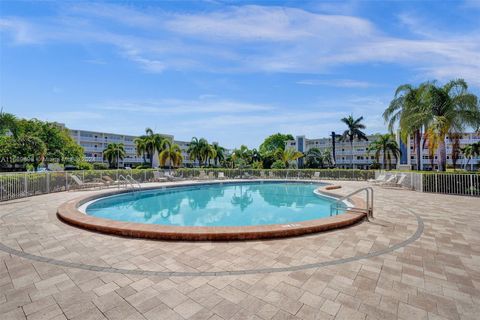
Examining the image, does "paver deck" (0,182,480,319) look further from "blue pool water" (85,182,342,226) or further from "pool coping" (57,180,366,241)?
"blue pool water" (85,182,342,226)

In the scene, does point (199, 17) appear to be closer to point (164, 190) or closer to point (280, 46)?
point (280, 46)

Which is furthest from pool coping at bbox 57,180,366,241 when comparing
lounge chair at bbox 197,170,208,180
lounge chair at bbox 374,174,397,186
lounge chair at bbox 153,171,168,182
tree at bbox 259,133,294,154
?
tree at bbox 259,133,294,154

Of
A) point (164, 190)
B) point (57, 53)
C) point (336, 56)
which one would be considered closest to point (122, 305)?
point (57, 53)

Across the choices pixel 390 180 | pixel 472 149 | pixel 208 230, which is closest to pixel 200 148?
pixel 390 180

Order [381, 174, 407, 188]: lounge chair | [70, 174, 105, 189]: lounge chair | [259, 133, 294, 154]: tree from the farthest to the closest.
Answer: [259, 133, 294, 154]: tree
[381, 174, 407, 188]: lounge chair
[70, 174, 105, 189]: lounge chair

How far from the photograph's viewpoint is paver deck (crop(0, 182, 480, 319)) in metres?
2.62

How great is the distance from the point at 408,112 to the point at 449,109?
2.53m

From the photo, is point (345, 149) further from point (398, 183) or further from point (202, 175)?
point (398, 183)

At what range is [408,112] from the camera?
1700 cm

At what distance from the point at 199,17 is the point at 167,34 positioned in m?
1.54

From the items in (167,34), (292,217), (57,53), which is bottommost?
(292,217)

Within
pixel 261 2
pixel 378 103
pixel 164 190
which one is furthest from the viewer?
pixel 378 103

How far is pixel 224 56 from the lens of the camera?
1167cm

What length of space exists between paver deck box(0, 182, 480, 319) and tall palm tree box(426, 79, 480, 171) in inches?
446
